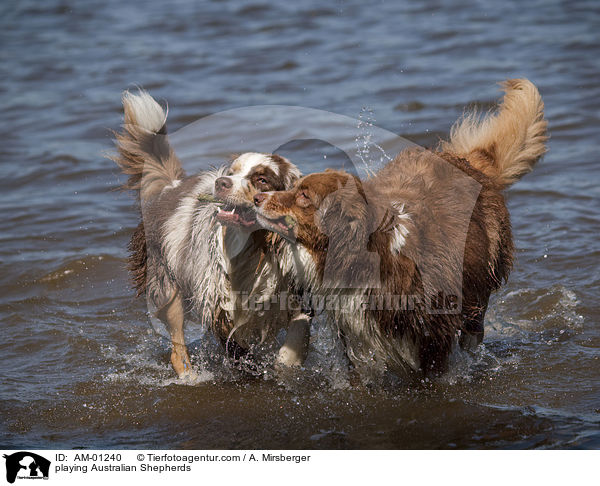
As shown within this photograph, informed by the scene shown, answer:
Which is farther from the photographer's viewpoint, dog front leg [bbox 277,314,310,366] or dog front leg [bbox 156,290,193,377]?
dog front leg [bbox 156,290,193,377]

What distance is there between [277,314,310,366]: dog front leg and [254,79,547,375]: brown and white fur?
42 cm

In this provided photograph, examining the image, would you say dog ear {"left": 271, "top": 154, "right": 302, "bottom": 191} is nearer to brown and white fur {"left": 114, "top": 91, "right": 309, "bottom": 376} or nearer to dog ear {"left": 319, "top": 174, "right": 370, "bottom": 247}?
brown and white fur {"left": 114, "top": 91, "right": 309, "bottom": 376}

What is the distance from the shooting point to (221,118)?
11.3 meters

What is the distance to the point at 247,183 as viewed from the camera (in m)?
Answer: 4.80

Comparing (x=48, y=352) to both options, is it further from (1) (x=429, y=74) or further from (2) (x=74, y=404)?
(1) (x=429, y=74)

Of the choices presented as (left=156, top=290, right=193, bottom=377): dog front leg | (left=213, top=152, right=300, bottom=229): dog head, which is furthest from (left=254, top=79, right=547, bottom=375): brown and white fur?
(left=156, top=290, right=193, bottom=377): dog front leg

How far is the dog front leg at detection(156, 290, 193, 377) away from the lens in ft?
19.1
